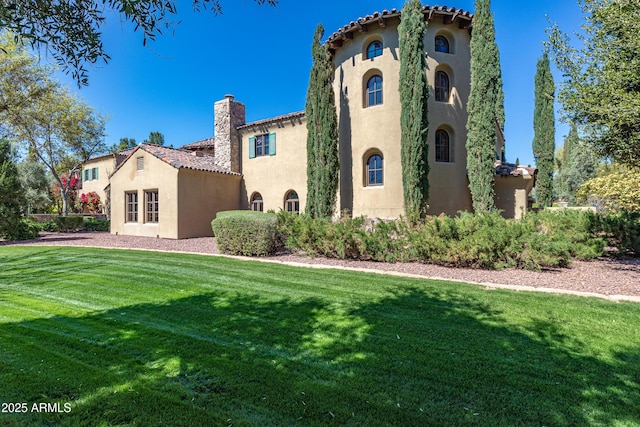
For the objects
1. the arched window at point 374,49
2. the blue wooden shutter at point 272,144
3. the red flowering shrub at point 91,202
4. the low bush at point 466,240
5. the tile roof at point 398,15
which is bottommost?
the low bush at point 466,240

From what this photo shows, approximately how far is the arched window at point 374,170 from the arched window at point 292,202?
4669 millimetres

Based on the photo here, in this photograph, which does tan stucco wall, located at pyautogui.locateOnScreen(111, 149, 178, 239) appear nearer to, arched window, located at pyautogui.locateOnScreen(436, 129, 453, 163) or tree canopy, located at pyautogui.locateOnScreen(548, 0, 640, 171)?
arched window, located at pyautogui.locateOnScreen(436, 129, 453, 163)

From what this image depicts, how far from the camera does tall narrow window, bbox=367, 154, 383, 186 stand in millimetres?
16047

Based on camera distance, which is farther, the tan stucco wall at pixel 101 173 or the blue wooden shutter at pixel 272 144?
the tan stucco wall at pixel 101 173

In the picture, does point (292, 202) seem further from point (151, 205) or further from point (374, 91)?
point (151, 205)

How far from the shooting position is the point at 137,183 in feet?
60.8

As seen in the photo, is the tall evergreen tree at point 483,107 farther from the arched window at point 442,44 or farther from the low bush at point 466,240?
the low bush at point 466,240

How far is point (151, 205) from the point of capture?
18.4 m

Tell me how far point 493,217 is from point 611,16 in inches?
201

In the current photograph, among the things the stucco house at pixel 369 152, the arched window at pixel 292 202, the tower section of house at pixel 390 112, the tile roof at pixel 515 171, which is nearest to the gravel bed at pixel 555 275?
the stucco house at pixel 369 152

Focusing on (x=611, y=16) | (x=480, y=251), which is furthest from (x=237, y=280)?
(x=611, y=16)

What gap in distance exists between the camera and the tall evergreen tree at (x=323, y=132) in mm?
15719

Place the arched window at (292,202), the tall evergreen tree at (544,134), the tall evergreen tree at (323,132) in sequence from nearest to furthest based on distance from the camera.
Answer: the tall evergreen tree at (323,132) < the arched window at (292,202) < the tall evergreen tree at (544,134)

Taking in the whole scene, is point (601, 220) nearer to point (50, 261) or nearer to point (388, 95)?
point (388, 95)
